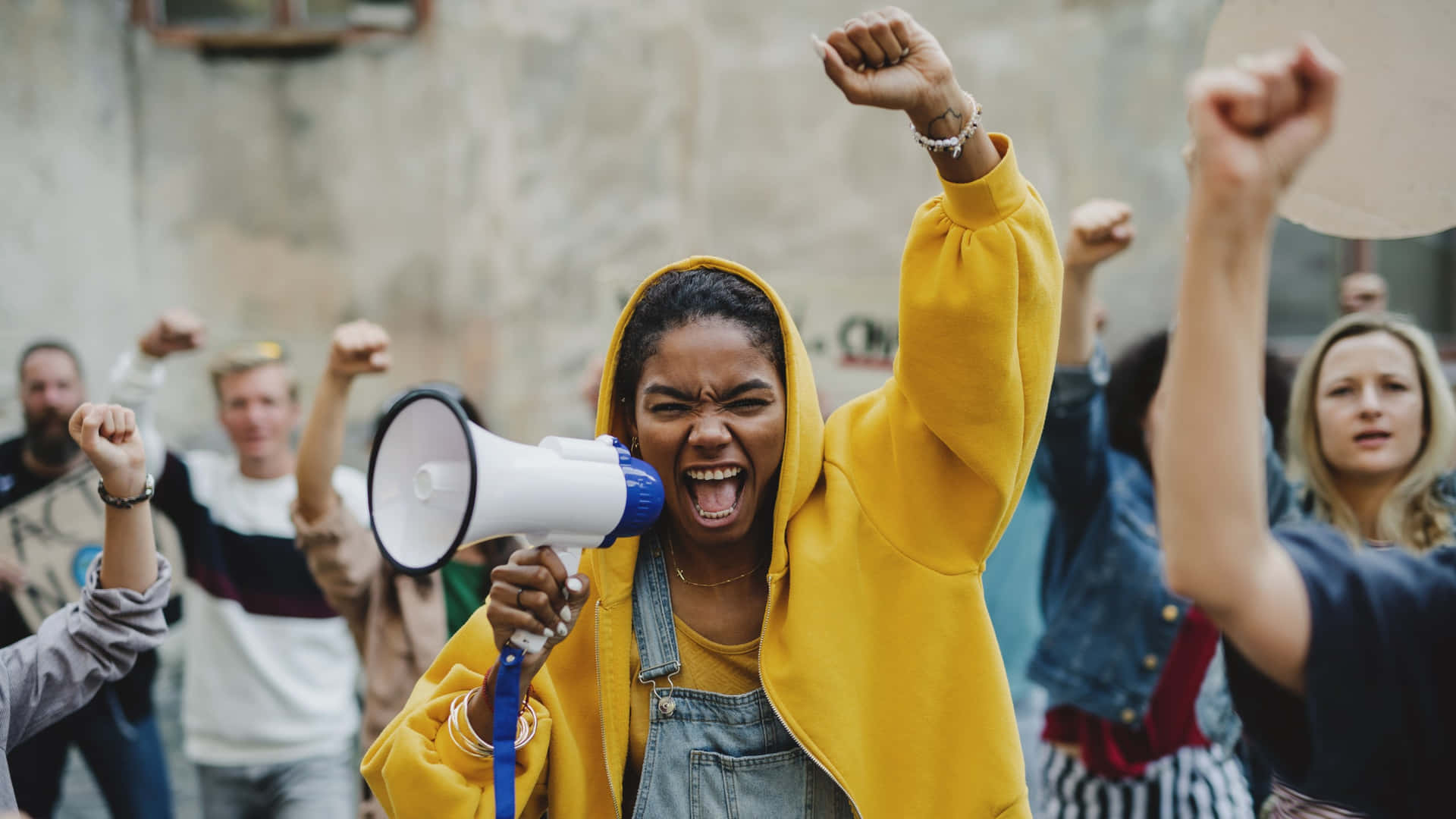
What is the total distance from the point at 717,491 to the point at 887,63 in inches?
29.5

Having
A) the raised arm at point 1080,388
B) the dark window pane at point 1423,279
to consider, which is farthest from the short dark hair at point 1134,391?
the dark window pane at point 1423,279

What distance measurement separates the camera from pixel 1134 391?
11.7 feet

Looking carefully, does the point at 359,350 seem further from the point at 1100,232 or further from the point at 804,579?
the point at 1100,232

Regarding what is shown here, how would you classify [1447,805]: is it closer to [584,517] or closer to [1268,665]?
[1268,665]

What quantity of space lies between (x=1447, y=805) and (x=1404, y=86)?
43.1 inches

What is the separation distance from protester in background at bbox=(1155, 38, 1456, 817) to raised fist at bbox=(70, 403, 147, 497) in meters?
1.88

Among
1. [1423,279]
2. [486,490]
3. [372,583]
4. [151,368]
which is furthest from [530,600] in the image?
[1423,279]

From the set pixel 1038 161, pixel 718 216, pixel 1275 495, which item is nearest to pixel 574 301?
pixel 718 216

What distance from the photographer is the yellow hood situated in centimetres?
194

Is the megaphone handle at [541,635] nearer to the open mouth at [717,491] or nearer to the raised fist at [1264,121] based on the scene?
the open mouth at [717,491]

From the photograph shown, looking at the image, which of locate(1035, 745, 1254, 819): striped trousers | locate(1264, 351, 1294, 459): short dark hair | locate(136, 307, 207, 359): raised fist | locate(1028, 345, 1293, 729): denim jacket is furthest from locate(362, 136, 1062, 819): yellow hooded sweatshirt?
locate(1264, 351, 1294, 459): short dark hair

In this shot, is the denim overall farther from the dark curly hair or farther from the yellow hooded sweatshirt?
the dark curly hair

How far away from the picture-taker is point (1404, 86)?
1.77m

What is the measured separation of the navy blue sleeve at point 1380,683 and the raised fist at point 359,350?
226 centimetres
